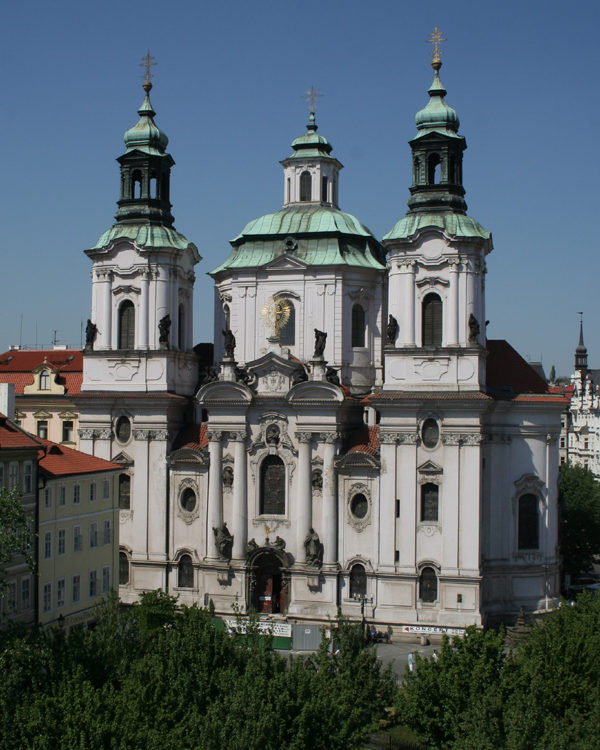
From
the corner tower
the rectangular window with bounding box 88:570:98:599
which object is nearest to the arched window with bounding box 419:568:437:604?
the corner tower

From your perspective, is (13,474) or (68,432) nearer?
(13,474)

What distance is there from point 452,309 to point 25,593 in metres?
27.3

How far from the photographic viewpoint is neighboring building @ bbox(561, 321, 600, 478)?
126750mm

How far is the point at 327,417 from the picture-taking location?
59.5 meters

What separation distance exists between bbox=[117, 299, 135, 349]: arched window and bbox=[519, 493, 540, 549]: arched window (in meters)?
25.3

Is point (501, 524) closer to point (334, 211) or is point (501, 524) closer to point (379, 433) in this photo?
point (379, 433)

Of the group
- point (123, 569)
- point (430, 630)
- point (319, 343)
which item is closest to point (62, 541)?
point (123, 569)

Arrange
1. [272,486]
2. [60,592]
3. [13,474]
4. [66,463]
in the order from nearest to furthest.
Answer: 1. [13,474]
2. [60,592]
3. [66,463]
4. [272,486]

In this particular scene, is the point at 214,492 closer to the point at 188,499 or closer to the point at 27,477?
the point at 188,499

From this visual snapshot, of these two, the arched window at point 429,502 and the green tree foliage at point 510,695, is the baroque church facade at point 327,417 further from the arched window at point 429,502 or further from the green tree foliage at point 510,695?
the green tree foliage at point 510,695

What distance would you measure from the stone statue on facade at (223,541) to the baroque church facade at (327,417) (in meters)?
0.13

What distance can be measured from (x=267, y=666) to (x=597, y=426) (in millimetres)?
99402

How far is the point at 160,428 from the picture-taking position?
62719mm

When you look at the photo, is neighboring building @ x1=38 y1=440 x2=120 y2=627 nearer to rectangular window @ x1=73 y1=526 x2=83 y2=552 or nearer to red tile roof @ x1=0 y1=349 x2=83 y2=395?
rectangular window @ x1=73 y1=526 x2=83 y2=552
